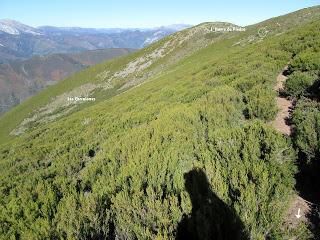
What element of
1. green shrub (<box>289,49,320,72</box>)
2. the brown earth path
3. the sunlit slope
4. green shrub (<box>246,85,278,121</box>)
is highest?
green shrub (<box>289,49,320,72</box>)

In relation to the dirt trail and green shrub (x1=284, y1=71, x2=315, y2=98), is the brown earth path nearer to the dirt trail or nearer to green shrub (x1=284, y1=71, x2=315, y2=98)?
the dirt trail

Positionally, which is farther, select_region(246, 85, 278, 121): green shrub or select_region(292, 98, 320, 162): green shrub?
select_region(246, 85, 278, 121): green shrub

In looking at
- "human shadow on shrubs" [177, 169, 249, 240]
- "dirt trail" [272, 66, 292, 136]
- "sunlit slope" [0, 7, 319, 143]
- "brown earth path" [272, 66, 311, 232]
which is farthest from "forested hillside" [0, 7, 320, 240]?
"sunlit slope" [0, 7, 319, 143]

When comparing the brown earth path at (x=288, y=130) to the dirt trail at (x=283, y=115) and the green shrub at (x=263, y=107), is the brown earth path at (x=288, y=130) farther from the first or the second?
the green shrub at (x=263, y=107)

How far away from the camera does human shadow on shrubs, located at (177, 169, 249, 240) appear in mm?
7555

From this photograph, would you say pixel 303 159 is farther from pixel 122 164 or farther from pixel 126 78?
pixel 126 78

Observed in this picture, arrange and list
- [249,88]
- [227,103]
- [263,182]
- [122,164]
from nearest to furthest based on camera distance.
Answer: [263,182], [122,164], [227,103], [249,88]

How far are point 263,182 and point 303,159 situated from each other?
3.19m

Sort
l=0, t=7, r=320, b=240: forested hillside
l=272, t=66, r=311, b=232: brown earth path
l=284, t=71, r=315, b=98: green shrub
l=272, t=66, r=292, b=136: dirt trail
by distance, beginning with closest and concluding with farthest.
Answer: l=0, t=7, r=320, b=240: forested hillside, l=272, t=66, r=311, b=232: brown earth path, l=272, t=66, r=292, b=136: dirt trail, l=284, t=71, r=315, b=98: green shrub

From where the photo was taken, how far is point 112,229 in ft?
28.8

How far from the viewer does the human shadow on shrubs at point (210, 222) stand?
7555 millimetres

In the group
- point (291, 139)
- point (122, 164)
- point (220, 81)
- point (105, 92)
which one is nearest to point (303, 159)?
point (291, 139)

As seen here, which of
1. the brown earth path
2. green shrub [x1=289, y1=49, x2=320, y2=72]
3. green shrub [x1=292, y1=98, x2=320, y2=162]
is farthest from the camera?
green shrub [x1=289, y1=49, x2=320, y2=72]

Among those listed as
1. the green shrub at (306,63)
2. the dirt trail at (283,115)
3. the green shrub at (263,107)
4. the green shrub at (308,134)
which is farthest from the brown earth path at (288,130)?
the green shrub at (308,134)
